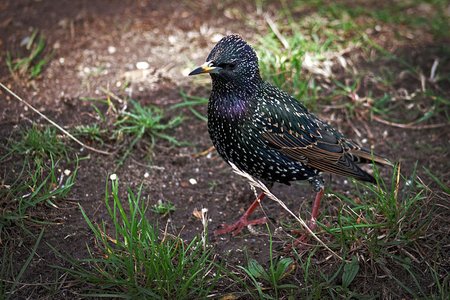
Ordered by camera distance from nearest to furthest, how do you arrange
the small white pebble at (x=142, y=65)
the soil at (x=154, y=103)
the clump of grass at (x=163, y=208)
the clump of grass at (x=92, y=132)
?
the soil at (x=154, y=103) < the clump of grass at (x=163, y=208) < the clump of grass at (x=92, y=132) < the small white pebble at (x=142, y=65)

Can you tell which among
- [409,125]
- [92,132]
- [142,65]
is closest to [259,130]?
[92,132]

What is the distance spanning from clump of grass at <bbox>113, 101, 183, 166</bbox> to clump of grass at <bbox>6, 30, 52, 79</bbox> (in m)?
1.00

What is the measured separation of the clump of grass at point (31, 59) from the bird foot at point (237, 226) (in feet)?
7.55

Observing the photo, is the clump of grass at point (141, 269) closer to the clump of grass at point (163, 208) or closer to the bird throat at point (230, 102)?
the clump of grass at point (163, 208)

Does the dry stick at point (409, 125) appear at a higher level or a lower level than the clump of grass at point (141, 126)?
lower

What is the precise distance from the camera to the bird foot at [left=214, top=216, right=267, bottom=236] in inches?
160

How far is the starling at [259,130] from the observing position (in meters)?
3.82

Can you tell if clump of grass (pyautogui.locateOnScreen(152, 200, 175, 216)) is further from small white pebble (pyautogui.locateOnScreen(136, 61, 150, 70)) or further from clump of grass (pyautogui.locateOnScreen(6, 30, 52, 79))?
clump of grass (pyautogui.locateOnScreen(6, 30, 52, 79))

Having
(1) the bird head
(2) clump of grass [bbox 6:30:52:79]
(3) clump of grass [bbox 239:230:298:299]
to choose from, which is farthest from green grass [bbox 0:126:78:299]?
(3) clump of grass [bbox 239:230:298:299]

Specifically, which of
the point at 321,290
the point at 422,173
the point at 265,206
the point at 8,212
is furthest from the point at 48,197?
the point at 422,173

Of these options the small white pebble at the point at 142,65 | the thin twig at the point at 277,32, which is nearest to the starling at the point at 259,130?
the thin twig at the point at 277,32

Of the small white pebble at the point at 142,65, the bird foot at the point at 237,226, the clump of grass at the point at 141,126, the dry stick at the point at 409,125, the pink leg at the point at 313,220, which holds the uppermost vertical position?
the small white pebble at the point at 142,65

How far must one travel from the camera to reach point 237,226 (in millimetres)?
4117

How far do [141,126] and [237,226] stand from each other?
4.03 feet
